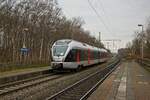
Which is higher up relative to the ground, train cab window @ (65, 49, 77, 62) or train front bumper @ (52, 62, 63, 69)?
train cab window @ (65, 49, 77, 62)

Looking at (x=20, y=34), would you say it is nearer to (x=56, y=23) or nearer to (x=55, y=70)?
(x=56, y=23)

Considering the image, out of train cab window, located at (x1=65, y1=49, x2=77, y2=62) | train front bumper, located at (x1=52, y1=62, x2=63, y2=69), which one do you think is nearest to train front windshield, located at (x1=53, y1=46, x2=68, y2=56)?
train cab window, located at (x1=65, y1=49, x2=77, y2=62)

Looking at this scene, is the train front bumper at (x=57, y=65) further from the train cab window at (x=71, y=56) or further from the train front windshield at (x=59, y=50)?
the train front windshield at (x=59, y=50)

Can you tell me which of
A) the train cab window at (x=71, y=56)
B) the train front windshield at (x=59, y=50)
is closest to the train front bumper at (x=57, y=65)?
the train cab window at (x=71, y=56)

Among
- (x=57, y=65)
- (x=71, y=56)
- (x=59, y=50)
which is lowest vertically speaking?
(x=57, y=65)

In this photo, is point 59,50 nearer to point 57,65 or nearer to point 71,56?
point 71,56

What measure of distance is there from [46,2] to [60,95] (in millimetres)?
37469

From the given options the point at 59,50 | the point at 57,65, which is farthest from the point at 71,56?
the point at 57,65

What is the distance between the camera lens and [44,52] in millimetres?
61625

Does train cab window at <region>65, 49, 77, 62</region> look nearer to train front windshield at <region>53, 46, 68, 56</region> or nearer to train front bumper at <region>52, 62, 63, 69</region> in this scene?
train front windshield at <region>53, 46, 68, 56</region>

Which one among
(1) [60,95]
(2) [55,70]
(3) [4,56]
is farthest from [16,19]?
(1) [60,95]

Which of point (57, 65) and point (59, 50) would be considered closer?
point (57, 65)

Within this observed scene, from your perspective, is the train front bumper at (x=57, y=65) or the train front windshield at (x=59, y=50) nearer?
the train front bumper at (x=57, y=65)

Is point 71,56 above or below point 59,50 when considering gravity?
below
